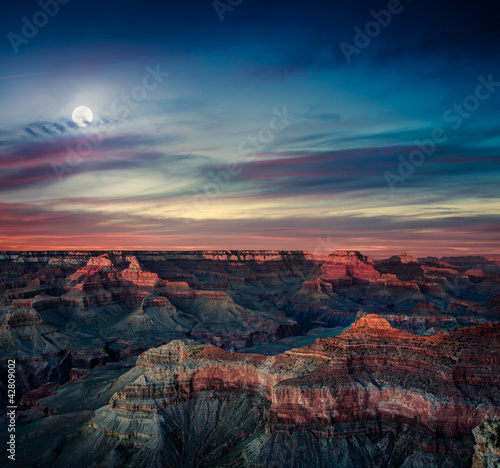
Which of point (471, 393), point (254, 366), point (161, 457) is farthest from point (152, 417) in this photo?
point (471, 393)

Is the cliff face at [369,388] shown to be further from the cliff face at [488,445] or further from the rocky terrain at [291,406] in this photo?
the cliff face at [488,445]

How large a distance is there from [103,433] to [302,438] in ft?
83.1

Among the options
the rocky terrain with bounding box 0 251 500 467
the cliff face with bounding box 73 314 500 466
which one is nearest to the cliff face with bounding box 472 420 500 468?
the rocky terrain with bounding box 0 251 500 467

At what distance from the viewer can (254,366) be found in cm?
6072

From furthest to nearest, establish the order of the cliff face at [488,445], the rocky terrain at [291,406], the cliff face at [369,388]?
the rocky terrain at [291,406] < the cliff face at [369,388] < the cliff face at [488,445]

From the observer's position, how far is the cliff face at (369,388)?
46.1 m

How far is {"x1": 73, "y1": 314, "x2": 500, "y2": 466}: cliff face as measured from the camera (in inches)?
1816

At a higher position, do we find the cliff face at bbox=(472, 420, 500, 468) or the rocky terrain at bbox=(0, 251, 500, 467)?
the cliff face at bbox=(472, 420, 500, 468)

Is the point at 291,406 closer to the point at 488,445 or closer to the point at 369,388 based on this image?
the point at 369,388

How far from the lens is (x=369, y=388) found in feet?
166

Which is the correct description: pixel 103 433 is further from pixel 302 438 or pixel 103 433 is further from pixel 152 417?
pixel 302 438

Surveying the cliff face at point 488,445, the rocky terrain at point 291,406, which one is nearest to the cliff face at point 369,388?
the rocky terrain at point 291,406

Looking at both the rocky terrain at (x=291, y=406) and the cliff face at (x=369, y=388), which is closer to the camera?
the cliff face at (x=369, y=388)

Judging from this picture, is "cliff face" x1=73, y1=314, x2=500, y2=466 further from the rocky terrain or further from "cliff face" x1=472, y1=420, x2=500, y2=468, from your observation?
"cliff face" x1=472, y1=420, x2=500, y2=468
